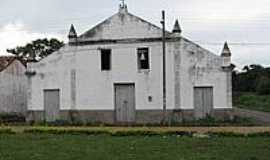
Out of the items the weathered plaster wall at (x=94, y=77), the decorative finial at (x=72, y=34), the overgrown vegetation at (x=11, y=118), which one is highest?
the decorative finial at (x=72, y=34)

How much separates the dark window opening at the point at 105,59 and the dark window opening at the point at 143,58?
2.01 metres

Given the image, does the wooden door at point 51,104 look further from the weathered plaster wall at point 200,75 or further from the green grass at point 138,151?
the green grass at point 138,151

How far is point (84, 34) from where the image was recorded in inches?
1535

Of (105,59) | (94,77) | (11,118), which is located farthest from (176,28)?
(11,118)

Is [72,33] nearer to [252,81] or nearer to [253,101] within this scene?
[253,101]

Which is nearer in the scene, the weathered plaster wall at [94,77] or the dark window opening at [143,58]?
the weathered plaster wall at [94,77]

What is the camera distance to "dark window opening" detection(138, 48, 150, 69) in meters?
37.8

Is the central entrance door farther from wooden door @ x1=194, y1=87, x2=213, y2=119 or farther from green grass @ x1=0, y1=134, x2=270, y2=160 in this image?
green grass @ x1=0, y1=134, x2=270, y2=160

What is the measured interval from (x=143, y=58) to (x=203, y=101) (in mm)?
4598

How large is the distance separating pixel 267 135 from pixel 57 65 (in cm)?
1817

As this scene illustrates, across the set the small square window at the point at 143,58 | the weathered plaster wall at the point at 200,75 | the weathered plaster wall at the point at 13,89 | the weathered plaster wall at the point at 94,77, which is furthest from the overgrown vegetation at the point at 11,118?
the weathered plaster wall at the point at 200,75

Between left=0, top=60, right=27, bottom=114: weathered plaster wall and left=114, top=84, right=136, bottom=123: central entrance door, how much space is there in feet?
36.9

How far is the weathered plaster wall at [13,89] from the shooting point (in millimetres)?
47000

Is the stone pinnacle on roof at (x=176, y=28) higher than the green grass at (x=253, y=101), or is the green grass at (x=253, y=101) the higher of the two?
the stone pinnacle on roof at (x=176, y=28)
